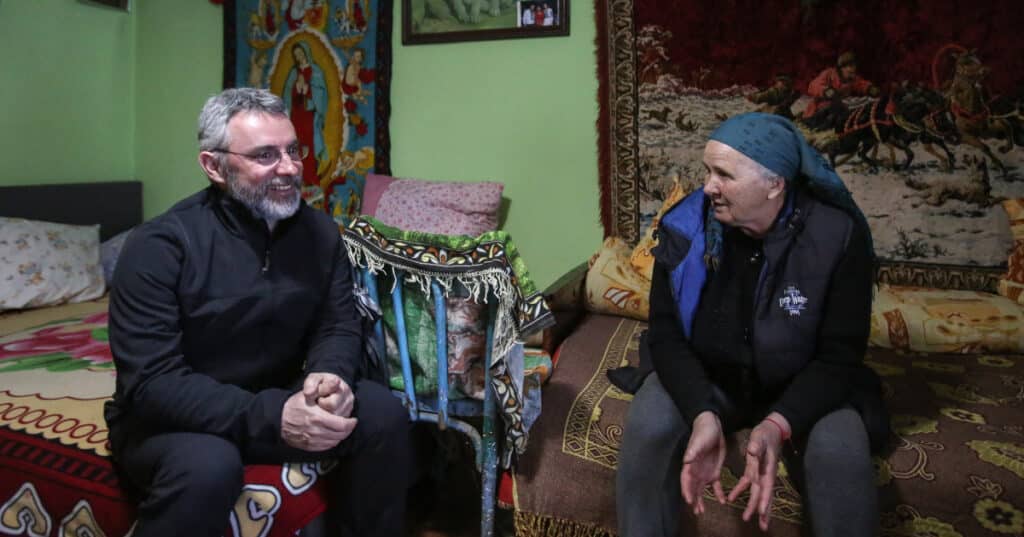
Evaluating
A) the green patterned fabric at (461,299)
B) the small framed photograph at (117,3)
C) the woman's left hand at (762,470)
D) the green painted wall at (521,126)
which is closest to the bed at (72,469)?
the green patterned fabric at (461,299)

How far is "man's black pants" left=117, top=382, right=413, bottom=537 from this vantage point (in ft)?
4.48

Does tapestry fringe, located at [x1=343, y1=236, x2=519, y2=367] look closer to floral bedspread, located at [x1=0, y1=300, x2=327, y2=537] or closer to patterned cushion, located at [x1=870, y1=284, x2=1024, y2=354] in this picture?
floral bedspread, located at [x1=0, y1=300, x2=327, y2=537]

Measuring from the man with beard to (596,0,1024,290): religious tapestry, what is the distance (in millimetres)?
1731

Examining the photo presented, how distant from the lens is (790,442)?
1.56 metres

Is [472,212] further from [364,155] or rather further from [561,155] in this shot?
[364,155]

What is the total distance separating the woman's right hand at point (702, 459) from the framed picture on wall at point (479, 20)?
206 centimetres

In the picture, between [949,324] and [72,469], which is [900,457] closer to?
[949,324]

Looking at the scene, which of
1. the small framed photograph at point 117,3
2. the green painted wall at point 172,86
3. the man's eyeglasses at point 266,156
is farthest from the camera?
the green painted wall at point 172,86

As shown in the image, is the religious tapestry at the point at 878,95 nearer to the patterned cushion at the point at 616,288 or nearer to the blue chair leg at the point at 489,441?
the patterned cushion at the point at 616,288

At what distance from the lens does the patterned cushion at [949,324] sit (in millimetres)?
2275

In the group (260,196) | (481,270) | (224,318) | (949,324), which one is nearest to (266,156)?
(260,196)

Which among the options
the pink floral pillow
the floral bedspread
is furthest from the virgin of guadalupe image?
the floral bedspread

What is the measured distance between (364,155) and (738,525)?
2.48m

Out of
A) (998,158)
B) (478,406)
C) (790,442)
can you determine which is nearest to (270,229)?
(478,406)
